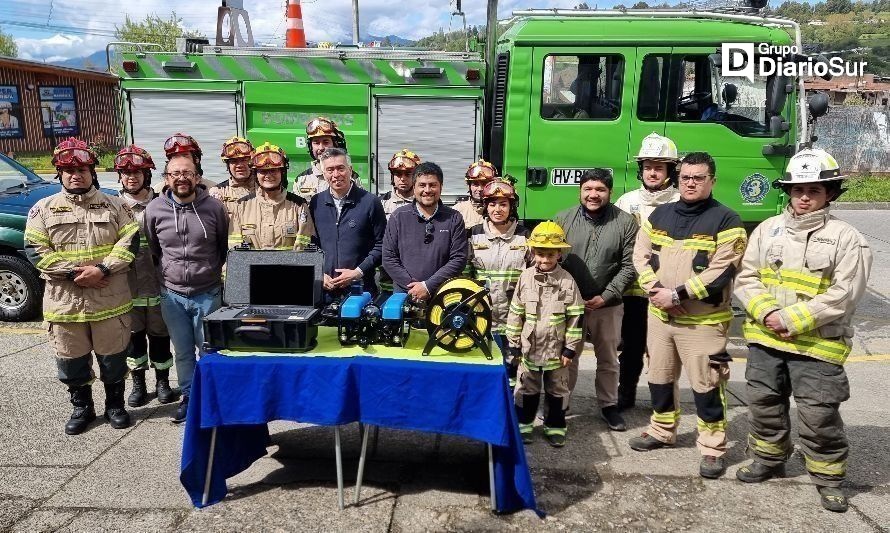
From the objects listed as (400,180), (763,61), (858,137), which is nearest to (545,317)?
(400,180)

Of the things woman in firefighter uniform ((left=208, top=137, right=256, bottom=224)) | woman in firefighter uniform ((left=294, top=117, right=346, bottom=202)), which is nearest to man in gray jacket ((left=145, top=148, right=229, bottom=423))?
woman in firefighter uniform ((left=208, top=137, right=256, bottom=224))

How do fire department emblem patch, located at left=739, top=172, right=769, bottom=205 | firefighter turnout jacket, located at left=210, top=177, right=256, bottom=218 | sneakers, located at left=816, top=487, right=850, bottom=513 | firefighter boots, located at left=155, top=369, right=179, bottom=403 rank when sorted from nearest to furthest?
sneakers, located at left=816, top=487, right=850, bottom=513 → firefighter boots, located at left=155, top=369, right=179, bottom=403 → firefighter turnout jacket, located at left=210, top=177, right=256, bottom=218 → fire department emblem patch, located at left=739, top=172, right=769, bottom=205

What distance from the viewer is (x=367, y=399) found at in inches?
134

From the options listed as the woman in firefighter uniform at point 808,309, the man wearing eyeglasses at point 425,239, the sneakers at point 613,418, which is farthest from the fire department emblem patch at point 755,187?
the man wearing eyeglasses at point 425,239

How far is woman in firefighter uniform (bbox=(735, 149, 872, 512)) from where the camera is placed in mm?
3482

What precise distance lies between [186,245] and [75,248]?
71cm

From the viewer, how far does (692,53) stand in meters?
5.96

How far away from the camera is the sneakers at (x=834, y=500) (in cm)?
358

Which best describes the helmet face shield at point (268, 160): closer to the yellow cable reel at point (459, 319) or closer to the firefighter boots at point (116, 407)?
the yellow cable reel at point (459, 319)

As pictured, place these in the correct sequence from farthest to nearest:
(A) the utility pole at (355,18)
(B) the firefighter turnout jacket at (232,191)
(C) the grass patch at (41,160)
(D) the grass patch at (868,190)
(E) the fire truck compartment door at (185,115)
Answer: (C) the grass patch at (41,160), (A) the utility pole at (355,18), (D) the grass patch at (868,190), (E) the fire truck compartment door at (185,115), (B) the firefighter turnout jacket at (232,191)

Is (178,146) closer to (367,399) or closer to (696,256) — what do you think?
(367,399)

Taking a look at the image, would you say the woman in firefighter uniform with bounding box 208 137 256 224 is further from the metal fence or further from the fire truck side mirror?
the metal fence

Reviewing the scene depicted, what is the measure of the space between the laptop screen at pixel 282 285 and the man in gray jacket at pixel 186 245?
2.85 feet

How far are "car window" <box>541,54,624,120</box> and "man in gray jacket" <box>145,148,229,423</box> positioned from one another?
3229 mm
